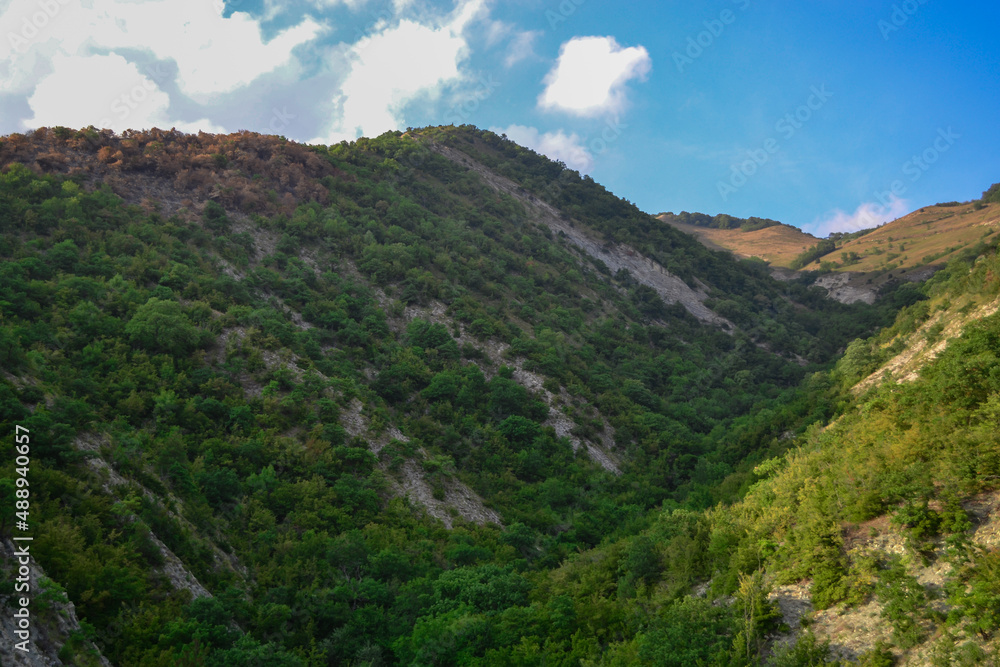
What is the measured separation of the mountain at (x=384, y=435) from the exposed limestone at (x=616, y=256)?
763 cm

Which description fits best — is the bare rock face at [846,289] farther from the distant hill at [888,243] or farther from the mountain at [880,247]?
the distant hill at [888,243]

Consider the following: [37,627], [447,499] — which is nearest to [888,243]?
[447,499]

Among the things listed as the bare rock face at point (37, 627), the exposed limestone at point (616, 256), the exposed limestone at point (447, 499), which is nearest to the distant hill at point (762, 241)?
the exposed limestone at point (616, 256)

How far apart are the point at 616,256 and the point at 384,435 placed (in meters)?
44.1

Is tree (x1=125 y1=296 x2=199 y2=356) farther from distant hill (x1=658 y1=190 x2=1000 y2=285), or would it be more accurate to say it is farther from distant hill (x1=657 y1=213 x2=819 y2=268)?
distant hill (x1=657 y1=213 x2=819 y2=268)

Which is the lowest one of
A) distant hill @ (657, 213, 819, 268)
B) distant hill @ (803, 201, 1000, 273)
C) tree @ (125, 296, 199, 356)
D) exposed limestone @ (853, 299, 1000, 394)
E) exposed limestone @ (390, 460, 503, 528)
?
exposed limestone @ (390, 460, 503, 528)

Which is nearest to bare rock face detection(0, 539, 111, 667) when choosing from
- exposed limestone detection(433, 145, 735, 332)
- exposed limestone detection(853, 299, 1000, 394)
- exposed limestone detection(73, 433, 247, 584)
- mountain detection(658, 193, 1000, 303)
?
exposed limestone detection(73, 433, 247, 584)

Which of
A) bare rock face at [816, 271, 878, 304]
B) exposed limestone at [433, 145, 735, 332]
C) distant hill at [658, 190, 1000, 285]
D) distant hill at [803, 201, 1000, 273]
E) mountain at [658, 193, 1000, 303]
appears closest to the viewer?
exposed limestone at [433, 145, 735, 332]

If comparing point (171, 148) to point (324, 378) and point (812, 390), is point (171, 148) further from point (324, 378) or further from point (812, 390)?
point (812, 390)

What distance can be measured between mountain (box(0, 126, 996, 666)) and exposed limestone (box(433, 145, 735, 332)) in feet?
25.0

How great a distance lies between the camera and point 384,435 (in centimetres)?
2608

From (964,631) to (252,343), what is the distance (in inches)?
1068

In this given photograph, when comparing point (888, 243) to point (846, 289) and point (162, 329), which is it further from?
point (162, 329)

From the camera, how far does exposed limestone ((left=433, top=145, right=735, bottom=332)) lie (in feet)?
196
